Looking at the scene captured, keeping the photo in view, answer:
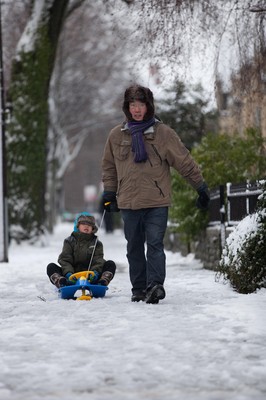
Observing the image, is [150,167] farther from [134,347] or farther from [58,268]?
[134,347]

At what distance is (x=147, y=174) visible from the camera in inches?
296

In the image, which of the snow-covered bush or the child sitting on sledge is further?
the child sitting on sledge

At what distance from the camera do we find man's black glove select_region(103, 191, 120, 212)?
25.7 ft

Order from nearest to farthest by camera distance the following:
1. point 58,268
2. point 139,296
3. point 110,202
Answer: point 139,296 < point 110,202 < point 58,268

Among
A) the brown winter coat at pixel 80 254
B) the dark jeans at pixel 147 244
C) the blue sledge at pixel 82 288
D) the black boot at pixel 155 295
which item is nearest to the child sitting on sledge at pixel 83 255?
the brown winter coat at pixel 80 254

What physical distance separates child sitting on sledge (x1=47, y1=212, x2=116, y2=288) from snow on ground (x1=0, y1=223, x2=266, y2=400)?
28cm

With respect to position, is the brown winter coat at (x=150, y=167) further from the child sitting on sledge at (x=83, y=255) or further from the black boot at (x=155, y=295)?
the child sitting on sledge at (x=83, y=255)

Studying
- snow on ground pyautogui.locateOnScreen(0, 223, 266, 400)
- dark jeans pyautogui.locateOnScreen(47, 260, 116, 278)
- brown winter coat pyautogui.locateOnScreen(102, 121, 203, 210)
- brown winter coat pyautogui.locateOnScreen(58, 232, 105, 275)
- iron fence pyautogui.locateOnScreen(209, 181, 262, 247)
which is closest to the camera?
snow on ground pyautogui.locateOnScreen(0, 223, 266, 400)

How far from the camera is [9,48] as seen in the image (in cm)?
2970

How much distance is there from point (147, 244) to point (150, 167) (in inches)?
27.4

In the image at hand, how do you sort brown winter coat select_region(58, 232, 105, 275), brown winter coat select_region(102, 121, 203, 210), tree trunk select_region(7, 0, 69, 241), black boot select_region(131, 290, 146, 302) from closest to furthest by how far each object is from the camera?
brown winter coat select_region(102, 121, 203, 210)
black boot select_region(131, 290, 146, 302)
brown winter coat select_region(58, 232, 105, 275)
tree trunk select_region(7, 0, 69, 241)

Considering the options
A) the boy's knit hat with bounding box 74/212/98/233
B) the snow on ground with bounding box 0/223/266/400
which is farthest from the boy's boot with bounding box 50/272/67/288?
the boy's knit hat with bounding box 74/212/98/233

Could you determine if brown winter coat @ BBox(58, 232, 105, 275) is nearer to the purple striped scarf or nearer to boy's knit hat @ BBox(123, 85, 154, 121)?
the purple striped scarf

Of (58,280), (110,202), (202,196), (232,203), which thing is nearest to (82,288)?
(58,280)
